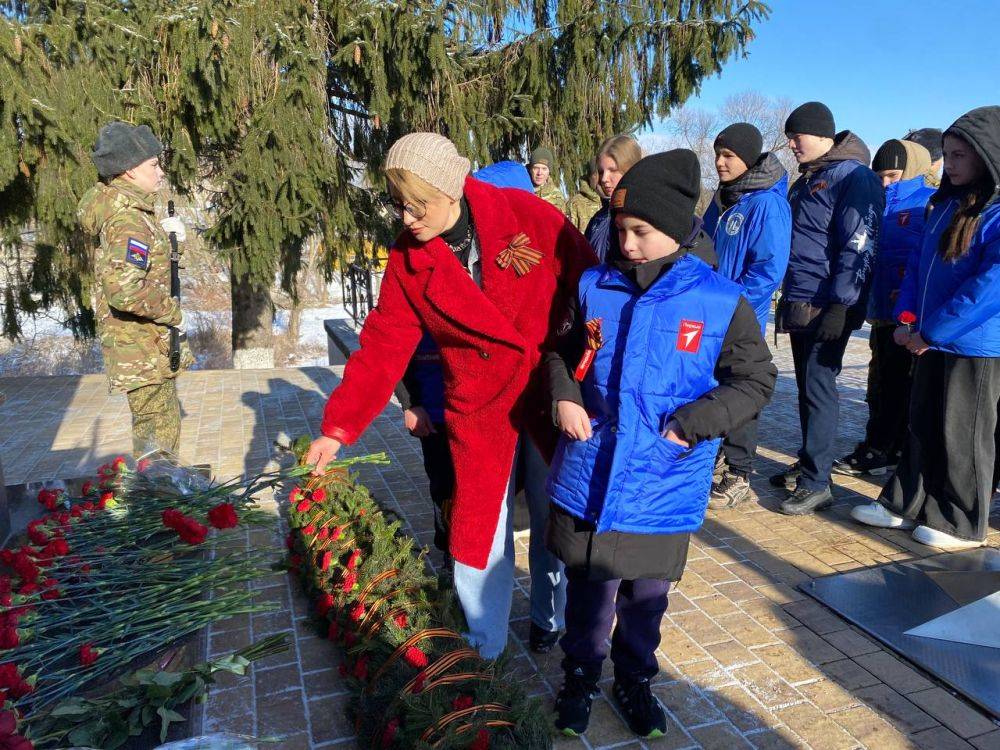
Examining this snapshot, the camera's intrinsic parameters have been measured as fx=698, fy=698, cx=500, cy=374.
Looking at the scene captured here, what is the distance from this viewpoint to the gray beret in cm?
345

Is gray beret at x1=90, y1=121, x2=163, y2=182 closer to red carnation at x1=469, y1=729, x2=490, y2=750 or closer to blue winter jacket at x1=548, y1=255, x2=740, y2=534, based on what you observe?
blue winter jacket at x1=548, y1=255, x2=740, y2=534

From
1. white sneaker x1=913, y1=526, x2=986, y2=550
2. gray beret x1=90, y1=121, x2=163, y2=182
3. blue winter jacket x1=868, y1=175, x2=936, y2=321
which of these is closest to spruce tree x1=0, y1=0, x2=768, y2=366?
gray beret x1=90, y1=121, x2=163, y2=182

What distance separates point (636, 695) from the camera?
2.19m

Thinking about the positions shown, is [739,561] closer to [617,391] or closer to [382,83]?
[617,391]

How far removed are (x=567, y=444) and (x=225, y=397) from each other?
565 centimetres

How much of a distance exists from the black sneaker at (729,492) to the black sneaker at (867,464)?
0.85 metres

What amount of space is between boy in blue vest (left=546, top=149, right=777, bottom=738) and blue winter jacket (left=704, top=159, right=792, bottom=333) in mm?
1700

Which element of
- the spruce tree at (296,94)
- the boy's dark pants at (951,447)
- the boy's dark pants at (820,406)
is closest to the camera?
the boy's dark pants at (951,447)

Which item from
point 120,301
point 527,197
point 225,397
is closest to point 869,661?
point 527,197

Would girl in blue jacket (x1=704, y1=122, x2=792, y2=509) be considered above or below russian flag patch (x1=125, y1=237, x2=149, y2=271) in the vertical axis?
above

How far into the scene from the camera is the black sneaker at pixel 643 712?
7.15 feet

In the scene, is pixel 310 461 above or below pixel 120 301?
below

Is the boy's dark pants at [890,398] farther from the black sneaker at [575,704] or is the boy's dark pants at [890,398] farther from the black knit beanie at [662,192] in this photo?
the black knit beanie at [662,192]

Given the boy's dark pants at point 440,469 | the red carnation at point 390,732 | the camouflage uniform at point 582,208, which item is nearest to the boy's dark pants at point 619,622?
the red carnation at point 390,732
